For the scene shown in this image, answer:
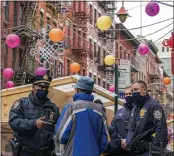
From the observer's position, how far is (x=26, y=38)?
116 feet

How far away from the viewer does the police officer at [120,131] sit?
8102 millimetres

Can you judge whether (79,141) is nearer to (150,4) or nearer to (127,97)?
(127,97)

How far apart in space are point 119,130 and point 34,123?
141 cm

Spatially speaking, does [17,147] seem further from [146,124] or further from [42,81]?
[146,124]

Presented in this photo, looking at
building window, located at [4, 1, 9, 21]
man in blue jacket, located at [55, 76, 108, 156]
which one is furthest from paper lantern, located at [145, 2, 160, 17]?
building window, located at [4, 1, 9, 21]

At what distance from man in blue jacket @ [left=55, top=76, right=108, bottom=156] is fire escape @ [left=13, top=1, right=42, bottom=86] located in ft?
85.7

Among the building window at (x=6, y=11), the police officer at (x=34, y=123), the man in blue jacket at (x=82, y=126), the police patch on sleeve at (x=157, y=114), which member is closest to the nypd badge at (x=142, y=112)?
the police patch on sleeve at (x=157, y=114)

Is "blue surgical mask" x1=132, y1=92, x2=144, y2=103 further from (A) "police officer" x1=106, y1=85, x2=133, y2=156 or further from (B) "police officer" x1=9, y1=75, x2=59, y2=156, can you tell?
(B) "police officer" x1=9, y1=75, x2=59, y2=156

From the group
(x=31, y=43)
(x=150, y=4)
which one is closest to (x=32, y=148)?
(x=150, y=4)

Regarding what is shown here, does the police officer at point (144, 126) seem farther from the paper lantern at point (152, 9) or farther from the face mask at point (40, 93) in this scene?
the paper lantern at point (152, 9)

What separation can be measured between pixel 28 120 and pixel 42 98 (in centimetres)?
42

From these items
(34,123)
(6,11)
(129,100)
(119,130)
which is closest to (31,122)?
(34,123)

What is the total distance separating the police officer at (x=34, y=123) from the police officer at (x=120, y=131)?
0.86 meters

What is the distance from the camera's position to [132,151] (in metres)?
7.99
